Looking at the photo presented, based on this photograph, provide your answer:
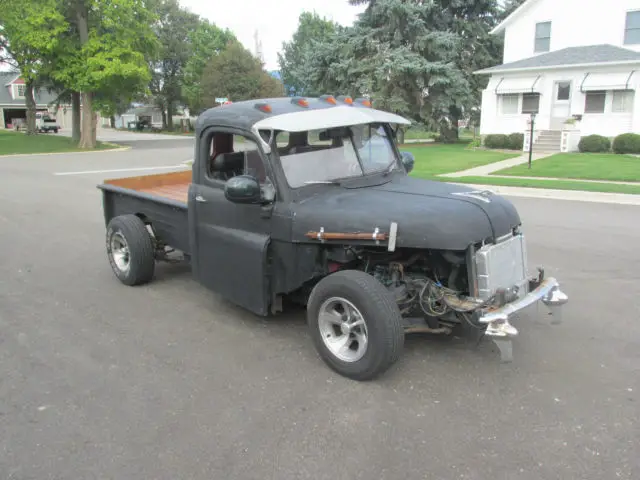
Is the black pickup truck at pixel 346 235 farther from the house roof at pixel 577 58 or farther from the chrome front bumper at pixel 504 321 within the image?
the house roof at pixel 577 58

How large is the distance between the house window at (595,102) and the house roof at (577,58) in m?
1.48

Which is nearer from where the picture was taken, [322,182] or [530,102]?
[322,182]

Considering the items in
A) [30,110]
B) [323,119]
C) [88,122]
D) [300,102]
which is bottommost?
[323,119]

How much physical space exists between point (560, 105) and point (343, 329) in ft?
88.2

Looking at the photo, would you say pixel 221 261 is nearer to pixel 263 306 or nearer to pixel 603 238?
pixel 263 306

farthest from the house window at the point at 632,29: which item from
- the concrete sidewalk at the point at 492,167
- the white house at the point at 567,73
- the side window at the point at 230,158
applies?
the side window at the point at 230,158

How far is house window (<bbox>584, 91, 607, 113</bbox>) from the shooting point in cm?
2612

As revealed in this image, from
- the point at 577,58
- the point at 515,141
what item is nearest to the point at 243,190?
the point at 515,141

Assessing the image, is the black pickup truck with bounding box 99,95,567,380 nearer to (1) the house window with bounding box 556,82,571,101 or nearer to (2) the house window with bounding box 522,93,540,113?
(1) the house window with bounding box 556,82,571,101

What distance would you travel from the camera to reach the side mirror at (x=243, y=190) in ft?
14.2

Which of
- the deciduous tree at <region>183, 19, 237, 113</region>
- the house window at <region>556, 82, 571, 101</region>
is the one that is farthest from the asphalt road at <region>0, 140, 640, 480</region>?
the deciduous tree at <region>183, 19, 237, 113</region>

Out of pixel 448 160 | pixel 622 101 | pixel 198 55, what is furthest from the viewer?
pixel 198 55

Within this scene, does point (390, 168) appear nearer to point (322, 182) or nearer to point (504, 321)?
point (322, 182)

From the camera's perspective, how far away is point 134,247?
19.9ft
